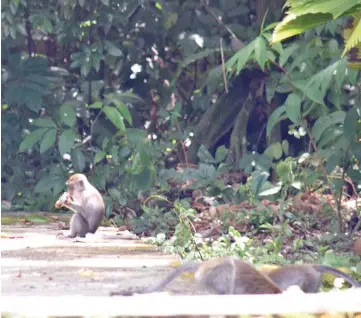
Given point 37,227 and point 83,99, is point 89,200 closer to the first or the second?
point 37,227

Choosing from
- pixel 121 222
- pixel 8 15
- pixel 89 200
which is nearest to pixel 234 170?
pixel 121 222

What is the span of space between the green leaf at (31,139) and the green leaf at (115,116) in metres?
0.68

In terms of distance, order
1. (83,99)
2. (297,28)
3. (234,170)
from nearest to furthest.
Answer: (297,28)
(234,170)
(83,99)

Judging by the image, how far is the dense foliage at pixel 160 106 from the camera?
8.52 metres

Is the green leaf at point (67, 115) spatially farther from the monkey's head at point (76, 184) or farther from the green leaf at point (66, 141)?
the monkey's head at point (76, 184)

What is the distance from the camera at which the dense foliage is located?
8523 millimetres

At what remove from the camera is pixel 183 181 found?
915 centimetres

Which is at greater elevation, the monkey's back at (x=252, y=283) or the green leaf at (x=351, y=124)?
the green leaf at (x=351, y=124)

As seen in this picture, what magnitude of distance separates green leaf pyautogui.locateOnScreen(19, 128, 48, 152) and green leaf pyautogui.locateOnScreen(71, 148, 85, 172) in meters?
0.48

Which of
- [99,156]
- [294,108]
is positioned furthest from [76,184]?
[294,108]

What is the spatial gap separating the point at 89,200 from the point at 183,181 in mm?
1393

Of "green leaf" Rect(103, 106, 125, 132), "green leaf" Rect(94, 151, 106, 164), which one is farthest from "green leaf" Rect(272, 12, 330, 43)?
"green leaf" Rect(94, 151, 106, 164)

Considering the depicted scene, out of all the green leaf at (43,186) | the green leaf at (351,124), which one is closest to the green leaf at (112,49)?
the green leaf at (43,186)

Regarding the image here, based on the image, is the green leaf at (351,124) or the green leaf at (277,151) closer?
the green leaf at (351,124)
